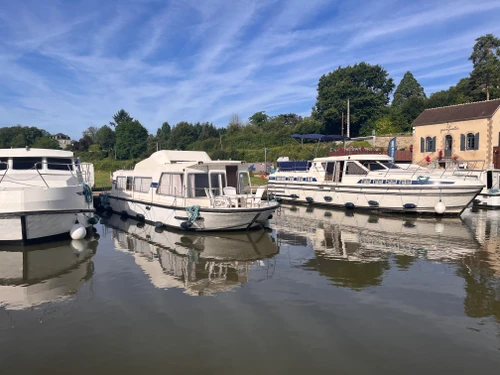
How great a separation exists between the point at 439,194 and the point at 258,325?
13.6 meters

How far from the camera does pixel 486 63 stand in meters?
43.5

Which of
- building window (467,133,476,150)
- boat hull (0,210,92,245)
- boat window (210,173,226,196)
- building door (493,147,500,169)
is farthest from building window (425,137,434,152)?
boat hull (0,210,92,245)

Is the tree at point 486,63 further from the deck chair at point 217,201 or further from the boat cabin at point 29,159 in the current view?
the boat cabin at point 29,159

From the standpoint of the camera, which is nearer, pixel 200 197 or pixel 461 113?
pixel 200 197

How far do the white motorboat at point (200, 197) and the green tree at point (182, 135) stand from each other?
190 feet

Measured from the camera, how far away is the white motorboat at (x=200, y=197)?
13.4 meters

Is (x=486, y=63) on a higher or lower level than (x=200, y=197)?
higher

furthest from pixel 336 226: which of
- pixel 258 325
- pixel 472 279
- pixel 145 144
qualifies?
pixel 145 144

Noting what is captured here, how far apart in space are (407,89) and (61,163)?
73547 millimetres

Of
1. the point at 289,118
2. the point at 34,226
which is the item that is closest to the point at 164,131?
the point at 289,118

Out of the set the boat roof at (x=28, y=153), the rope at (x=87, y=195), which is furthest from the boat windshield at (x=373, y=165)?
the boat roof at (x=28, y=153)

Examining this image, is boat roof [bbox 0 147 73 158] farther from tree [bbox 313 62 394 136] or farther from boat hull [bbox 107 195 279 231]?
tree [bbox 313 62 394 136]

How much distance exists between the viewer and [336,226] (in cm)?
1559

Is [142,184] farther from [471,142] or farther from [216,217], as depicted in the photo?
[471,142]
